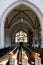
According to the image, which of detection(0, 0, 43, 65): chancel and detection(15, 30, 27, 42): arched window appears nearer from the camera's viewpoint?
detection(0, 0, 43, 65): chancel

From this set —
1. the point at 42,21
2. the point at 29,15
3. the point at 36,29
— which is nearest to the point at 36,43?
the point at 36,29

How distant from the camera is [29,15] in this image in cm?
2312

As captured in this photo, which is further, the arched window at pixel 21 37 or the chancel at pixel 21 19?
the arched window at pixel 21 37

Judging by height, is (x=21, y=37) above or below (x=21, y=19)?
below

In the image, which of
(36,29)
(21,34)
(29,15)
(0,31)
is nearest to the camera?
(0,31)

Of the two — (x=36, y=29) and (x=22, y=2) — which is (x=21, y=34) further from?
(x=22, y=2)

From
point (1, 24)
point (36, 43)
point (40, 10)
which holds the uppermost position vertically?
point (40, 10)

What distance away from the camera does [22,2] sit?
1689cm

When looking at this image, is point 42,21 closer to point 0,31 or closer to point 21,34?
point 0,31

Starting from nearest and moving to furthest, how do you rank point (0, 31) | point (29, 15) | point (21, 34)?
1. point (0, 31)
2. point (29, 15)
3. point (21, 34)

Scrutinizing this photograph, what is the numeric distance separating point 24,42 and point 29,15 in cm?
2585

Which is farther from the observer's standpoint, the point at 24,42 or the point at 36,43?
the point at 24,42

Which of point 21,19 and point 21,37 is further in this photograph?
point 21,37

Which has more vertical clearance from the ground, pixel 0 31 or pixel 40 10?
pixel 40 10
